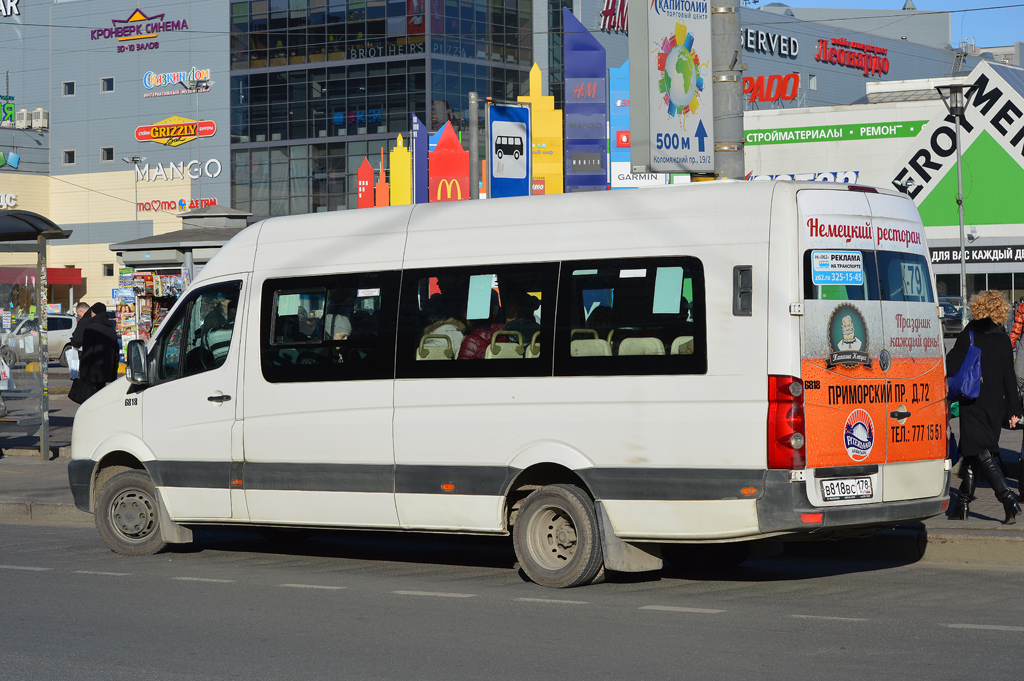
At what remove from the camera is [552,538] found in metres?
8.77

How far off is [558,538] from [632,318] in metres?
1.55

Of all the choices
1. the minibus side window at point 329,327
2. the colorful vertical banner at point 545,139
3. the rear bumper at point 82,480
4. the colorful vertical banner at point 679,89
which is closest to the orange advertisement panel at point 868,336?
the minibus side window at point 329,327

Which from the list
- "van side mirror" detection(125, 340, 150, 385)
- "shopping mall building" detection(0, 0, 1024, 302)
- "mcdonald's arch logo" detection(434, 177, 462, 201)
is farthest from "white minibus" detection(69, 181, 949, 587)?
"shopping mall building" detection(0, 0, 1024, 302)

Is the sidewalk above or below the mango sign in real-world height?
below

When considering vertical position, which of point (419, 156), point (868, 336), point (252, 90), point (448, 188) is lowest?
point (868, 336)

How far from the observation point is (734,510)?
25.9 feet

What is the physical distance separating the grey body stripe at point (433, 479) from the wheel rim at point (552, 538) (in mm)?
309

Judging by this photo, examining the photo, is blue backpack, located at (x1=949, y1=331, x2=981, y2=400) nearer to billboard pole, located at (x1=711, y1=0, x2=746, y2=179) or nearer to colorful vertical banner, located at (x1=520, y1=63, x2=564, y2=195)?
billboard pole, located at (x1=711, y1=0, x2=746, y2=179)

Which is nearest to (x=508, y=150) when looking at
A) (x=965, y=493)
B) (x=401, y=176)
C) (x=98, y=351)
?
(x=98, y=351)

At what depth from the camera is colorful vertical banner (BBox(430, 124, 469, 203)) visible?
104ft

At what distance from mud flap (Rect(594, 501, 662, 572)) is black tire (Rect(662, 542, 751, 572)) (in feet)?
2.54

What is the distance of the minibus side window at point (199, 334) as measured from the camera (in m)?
10.1

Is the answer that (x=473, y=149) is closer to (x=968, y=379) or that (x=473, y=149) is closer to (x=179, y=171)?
(x=968, y=379)

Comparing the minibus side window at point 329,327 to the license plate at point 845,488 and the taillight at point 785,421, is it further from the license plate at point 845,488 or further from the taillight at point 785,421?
the license plate at point 845,488
